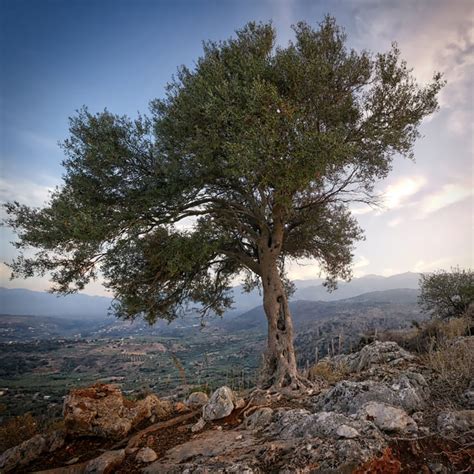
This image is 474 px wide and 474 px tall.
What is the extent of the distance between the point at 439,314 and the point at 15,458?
4392cm

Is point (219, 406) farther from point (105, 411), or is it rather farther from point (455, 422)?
point (455, 422)

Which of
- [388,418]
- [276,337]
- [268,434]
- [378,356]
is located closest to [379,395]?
[388,418]

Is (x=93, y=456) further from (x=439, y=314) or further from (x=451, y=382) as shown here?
(x=439, y=314)

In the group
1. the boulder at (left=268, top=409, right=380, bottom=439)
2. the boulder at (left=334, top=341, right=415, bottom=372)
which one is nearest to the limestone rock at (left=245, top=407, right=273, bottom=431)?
the boulder at (left=268, top=409, right=380, bottom=439)

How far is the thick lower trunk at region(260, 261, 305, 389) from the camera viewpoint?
39.1 ft

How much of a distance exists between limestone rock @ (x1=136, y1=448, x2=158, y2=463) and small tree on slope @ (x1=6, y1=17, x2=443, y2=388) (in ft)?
20.5

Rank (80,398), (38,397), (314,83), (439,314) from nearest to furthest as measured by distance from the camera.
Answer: (80,398), (314,83), (439,314), (38,397)

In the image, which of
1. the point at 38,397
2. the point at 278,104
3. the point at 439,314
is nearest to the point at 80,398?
the point at 278,104

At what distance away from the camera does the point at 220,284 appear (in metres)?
17.7

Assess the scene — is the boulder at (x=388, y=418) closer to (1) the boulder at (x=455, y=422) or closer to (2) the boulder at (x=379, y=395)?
(1) the boulder at (x=455, y=422)

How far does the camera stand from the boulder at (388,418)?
5.41 meters

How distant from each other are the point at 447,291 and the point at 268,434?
41.3 m

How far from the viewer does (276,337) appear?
42.9 feet

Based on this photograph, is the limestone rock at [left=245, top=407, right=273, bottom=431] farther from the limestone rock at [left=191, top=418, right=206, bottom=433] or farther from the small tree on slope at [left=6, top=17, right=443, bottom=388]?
the small tree on slope at [left=6, top=17, right=443, bottom=388]
